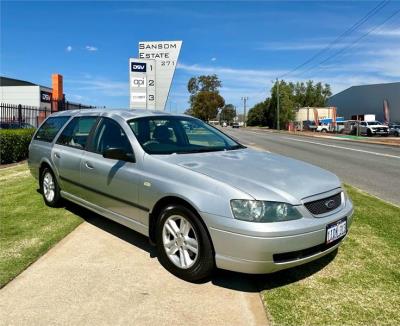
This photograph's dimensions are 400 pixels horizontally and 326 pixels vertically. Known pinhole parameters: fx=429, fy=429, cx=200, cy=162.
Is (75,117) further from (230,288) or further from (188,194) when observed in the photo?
(230,288)

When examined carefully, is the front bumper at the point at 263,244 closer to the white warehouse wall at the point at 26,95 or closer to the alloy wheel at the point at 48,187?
the alloy wheel at the point at 48,187

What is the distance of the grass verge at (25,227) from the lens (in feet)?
14.3

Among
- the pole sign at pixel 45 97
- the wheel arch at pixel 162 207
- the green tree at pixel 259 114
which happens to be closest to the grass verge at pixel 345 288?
the wheel arch at pixel 162 207

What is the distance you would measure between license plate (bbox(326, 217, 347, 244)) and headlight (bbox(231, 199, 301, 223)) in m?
0.44

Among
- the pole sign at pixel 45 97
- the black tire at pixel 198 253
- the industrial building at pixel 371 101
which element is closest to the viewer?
the black tire at pixel 198 253

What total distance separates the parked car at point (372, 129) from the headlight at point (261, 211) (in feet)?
165

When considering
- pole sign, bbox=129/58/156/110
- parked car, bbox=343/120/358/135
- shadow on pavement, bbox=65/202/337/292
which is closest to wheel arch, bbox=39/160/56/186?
shadow on pavement, bbox=65/202/337/292

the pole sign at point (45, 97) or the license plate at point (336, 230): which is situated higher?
the pole sign at point (45, 97)

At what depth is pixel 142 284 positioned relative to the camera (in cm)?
390

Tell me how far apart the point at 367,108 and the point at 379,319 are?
86.6 metres

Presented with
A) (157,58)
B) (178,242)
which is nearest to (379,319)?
(178,242)

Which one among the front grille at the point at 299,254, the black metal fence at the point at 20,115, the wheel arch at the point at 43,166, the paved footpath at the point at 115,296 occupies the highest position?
the black metal fence at the point at 20,115

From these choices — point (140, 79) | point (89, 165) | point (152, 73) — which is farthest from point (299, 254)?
point (152, 73)

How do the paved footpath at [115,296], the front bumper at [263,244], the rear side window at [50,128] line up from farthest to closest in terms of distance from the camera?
1. the rear side window at [50,128]
2. the front bumper at [263,244]
3. the paved footpath at [115,296]
